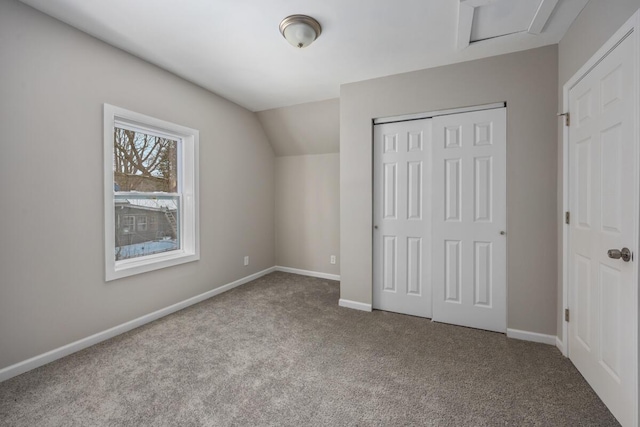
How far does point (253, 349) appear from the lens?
7.49 ft

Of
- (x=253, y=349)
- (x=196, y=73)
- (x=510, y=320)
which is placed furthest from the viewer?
(x=196, y=73)

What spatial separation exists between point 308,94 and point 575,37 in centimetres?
253

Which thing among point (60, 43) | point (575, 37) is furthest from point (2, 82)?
point (575, 37)

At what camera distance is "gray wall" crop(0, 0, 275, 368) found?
189 cm

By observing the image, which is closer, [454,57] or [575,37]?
[575,37]

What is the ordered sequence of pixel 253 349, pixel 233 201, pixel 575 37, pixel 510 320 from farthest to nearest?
pixel 233 201, pixel 510 320, pixel 253 349, pixel 575 37

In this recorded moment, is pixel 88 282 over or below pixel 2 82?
below

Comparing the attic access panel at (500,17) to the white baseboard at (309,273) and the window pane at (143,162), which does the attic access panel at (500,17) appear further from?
the white baseboard at (309,273)

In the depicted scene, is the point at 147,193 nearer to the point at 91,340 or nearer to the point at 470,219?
the point at 91,340

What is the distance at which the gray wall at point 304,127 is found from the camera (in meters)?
3.82

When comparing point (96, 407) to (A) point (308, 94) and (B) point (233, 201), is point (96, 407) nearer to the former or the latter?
(B) point (233, 201)

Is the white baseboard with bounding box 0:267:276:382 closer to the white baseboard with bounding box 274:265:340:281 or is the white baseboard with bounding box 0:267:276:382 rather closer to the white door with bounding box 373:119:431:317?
the white baseboard with bounding box 274:265:340:281

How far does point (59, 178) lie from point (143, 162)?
2.74ft

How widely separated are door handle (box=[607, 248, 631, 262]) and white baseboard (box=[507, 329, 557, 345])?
1210 mm
